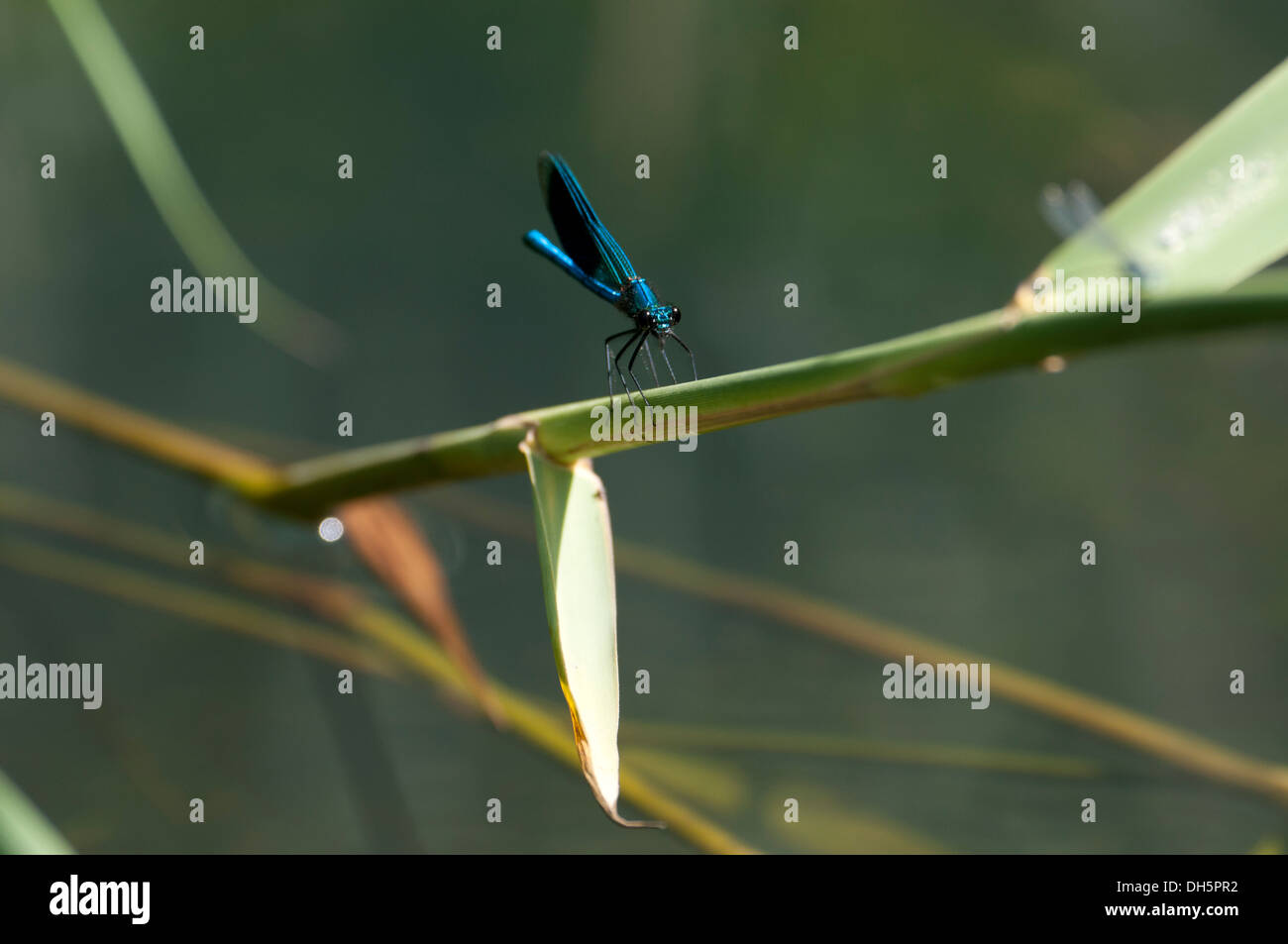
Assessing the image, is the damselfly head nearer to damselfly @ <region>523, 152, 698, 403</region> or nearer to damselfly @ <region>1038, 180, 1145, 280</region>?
damselfly @ <region>523, 152, 698, 403</region>

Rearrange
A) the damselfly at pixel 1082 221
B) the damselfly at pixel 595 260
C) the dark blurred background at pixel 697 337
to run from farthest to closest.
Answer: the dark blurred background at pixel 697 337
the damselfly at pixel 595 260
the damselfly at pixel 1082 221

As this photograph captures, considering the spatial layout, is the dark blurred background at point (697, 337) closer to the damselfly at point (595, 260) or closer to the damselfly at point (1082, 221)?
the damselfly at point (595, 260)

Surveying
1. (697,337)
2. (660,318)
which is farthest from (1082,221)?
(697,337)

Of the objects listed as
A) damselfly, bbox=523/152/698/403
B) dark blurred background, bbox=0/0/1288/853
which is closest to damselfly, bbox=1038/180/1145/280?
damselfly, bbox=523/152/698/403

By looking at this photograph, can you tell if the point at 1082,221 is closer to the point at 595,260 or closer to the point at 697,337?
the point at 595,260

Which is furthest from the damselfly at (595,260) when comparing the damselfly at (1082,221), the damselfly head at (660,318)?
the damselfly at (1082,221)

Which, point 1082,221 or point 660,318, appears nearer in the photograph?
point 1082,221
